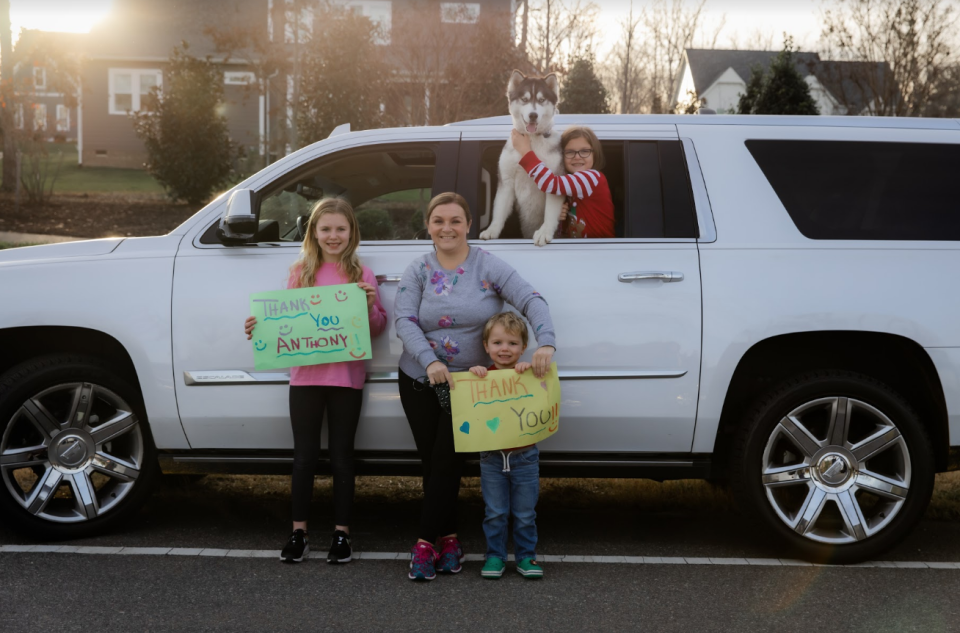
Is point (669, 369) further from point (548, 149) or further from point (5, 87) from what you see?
point (5, 87)

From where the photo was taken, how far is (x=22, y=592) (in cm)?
375

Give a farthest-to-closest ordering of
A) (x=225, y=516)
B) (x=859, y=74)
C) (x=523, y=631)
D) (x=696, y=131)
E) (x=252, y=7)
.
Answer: (x=252, y=7), (x=859, y=74), (x=225, y=516), (x=696, y=131), (x=523, y=631)

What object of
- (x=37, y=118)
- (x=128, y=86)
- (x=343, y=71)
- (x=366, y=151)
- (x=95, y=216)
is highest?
(x=128, y=86)

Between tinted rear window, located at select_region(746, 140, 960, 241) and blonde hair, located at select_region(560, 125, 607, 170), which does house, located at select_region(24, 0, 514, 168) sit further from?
tinted rear window, located at select_region(746, 140, 960, 241)

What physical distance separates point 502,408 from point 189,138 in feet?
59.8

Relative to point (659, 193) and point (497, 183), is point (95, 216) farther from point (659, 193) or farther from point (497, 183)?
point (659, 193)

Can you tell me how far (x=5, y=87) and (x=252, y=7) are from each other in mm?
13342

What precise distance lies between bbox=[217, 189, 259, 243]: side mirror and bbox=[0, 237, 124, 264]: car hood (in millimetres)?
610

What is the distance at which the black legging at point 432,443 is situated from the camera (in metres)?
4.00

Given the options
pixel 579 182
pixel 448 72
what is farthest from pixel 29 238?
pixel 579 182

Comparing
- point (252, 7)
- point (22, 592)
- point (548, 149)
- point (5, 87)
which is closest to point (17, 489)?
point (22, 592)

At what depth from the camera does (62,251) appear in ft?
14.3

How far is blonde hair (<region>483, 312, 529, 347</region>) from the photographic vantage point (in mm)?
3842

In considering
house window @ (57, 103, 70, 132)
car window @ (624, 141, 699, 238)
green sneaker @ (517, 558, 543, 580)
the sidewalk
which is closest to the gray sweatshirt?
car window @ (624, 141, 699, 238)
